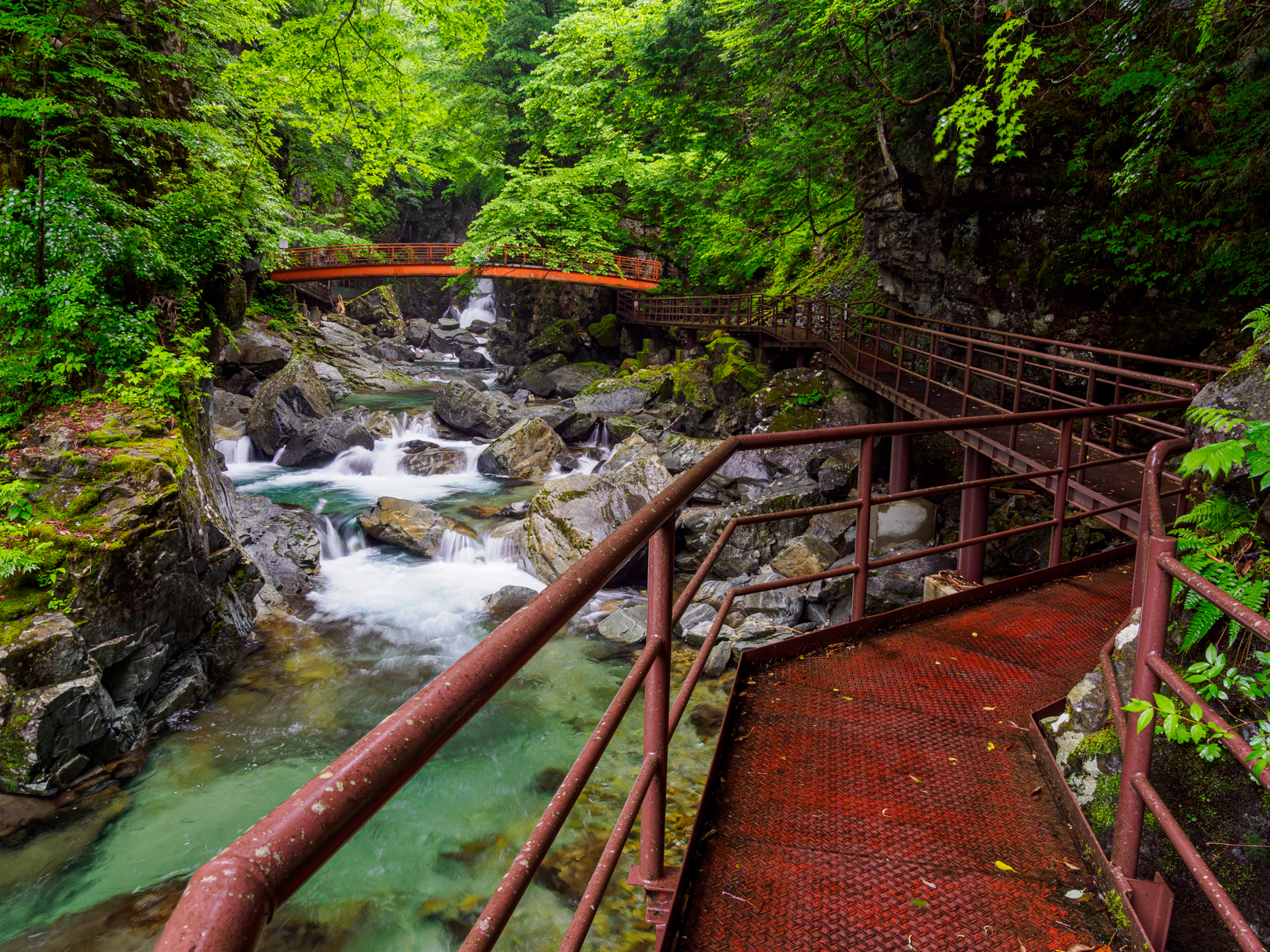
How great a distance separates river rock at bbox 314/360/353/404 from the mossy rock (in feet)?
29.6

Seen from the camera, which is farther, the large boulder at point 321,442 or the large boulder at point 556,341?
the large boulder at point 556,341

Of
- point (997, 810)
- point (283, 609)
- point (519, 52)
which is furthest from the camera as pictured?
point (519, 52)

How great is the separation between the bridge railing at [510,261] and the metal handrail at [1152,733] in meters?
22.7

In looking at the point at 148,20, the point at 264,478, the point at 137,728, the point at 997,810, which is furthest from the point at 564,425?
the point at 997,810

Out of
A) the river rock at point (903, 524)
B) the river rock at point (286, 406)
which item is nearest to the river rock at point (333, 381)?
the river rock at point (286, 406)

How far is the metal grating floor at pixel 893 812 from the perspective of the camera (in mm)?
1963

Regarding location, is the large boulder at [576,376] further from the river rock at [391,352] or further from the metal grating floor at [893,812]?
the metal grating floor at [893,812]

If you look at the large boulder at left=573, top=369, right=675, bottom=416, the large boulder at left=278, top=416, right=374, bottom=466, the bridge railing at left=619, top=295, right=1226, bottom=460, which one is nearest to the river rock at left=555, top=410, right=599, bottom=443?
the large boulder at left=573, top=369, right=675, bottom=416

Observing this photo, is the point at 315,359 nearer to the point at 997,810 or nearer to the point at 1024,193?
the point at 1024,193

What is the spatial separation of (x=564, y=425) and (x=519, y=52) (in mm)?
18613

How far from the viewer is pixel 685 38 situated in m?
11.5

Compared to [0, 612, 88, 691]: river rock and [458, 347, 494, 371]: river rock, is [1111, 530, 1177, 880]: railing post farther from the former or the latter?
[458, 347, 494, 371]: river rock

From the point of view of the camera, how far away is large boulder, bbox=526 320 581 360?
26359 millimetres

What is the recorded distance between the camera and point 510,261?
23875mm
